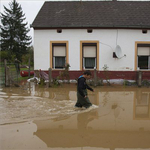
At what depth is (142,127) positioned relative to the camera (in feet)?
17.4

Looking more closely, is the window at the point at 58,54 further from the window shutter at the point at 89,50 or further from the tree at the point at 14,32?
the tree at the point at 14,32

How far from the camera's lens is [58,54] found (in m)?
14.4

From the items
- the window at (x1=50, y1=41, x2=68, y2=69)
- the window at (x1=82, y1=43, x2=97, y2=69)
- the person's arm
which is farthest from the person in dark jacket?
the window at (x1=82, y1=43, x2=97, y2=69)

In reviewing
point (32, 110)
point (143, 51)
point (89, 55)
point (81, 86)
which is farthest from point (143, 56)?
point (32, 110)

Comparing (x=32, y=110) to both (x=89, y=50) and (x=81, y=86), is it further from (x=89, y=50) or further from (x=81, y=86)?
(x=89, y=50)

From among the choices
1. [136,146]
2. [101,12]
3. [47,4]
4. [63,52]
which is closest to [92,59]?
[63,52]

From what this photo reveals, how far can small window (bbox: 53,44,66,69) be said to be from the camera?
14305 mm

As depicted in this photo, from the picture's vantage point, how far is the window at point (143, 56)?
565 inches

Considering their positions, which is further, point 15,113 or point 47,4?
point 47,4

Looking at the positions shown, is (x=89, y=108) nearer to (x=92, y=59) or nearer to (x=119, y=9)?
(x=92, y=59)

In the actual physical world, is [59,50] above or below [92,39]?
below

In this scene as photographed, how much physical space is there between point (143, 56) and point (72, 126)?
10.8 m

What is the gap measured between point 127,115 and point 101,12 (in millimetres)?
10979

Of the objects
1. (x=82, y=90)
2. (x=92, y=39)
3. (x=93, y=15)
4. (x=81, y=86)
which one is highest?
(x=93, y=15)
